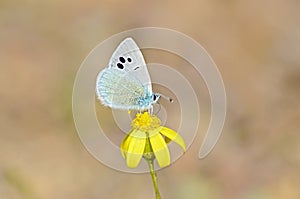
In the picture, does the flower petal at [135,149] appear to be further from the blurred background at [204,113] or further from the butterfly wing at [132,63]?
the blurred background at [204,113]

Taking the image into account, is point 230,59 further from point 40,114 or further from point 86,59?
point 40,114

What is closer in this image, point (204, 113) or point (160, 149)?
point (160, 149)

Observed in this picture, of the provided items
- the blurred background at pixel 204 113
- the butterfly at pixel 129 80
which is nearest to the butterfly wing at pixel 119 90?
the butterfly at pixel 129 80

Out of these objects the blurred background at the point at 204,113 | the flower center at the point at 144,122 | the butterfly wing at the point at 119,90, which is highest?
the blurred background at the point at 204,113

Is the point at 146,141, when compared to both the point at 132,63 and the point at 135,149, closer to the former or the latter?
the point at 135,149

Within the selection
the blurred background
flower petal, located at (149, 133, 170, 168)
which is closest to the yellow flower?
flower petal, located at (149, 133, 170, 168)

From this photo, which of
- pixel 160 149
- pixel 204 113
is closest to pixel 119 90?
pixel 160 149
